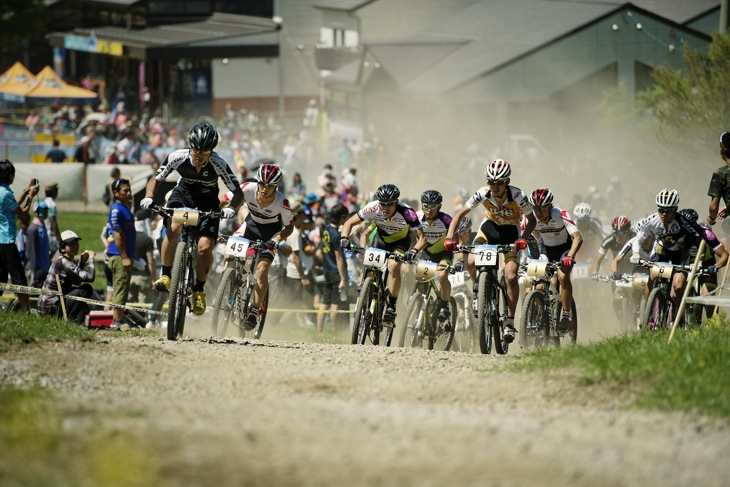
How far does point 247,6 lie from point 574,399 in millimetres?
68322

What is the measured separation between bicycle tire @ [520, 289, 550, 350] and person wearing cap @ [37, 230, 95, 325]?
5825 mm

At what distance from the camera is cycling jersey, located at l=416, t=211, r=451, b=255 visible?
46.8ft

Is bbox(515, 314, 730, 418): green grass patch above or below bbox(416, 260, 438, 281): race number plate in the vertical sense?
below

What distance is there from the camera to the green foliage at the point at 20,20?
187 ft

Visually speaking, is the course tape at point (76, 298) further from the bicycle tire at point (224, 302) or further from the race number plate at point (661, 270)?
the race number plate at point (661, 270)

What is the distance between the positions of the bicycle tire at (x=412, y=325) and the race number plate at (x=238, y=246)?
213cm

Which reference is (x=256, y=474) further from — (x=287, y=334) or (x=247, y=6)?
(x=247, y=6)

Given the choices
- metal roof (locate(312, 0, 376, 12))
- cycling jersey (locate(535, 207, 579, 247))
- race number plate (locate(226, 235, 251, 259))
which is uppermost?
metal roof (locate(312, 0, 376, 12))

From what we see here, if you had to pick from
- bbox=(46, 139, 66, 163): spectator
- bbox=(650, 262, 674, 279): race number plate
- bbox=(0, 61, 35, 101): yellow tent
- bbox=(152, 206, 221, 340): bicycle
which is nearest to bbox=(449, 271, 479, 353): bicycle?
bbox=(650, 262, 674, 279): race number plate

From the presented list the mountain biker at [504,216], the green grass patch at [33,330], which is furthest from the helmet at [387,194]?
the green grass patch at [33,330]

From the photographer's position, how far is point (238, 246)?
12.5 m

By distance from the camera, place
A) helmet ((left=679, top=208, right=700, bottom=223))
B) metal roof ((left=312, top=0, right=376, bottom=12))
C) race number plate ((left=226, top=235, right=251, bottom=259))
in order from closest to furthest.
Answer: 1. race number plate ((left=226, top=235, right=251, bottom=259))
2. helmet ((left=679, top=208, right=700, bottom=223))
3. metal roof ((left=312, top=0, right=376, bottom=12))

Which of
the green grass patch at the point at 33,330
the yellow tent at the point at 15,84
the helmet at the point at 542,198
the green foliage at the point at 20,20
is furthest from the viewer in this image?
the green foliage at the point at 20,20

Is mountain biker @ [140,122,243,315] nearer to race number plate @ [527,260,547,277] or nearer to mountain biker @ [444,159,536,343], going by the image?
mountain biker @ [444,159,536,343]
